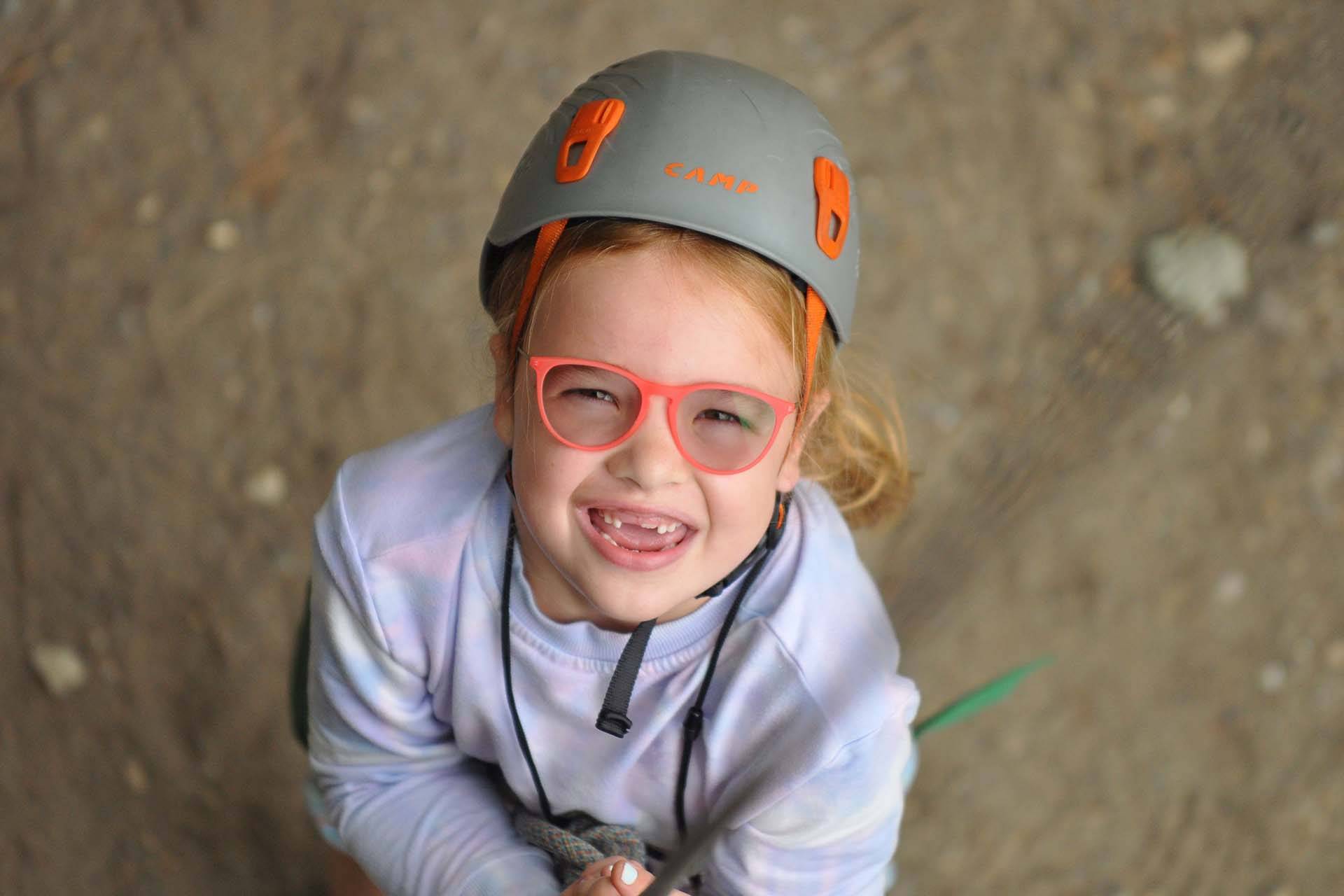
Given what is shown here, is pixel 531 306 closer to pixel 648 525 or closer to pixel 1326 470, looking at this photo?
pixel 648 525

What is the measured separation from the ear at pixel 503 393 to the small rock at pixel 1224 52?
4.95ft

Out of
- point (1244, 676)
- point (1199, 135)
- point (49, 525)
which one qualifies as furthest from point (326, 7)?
point (1244, 676)

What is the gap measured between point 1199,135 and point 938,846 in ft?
3.82

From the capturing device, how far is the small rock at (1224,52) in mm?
2088

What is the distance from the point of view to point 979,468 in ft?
6.28

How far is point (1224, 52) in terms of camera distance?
2.10 meters

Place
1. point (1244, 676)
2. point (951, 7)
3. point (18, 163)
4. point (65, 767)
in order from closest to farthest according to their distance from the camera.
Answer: point (65, 767)
point (1244, 676)
point (18, 163)
point (951, 7)

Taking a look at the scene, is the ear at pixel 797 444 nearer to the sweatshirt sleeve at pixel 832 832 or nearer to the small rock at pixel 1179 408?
the sweatshirt sleeve at pixel 832 832

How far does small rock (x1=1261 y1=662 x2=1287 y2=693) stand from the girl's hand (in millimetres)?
1189

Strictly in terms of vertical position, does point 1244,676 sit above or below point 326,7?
below

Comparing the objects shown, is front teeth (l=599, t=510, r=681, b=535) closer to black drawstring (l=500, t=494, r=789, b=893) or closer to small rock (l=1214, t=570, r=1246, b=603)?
black drawstring (l=500, t=494, r=789, b=893)

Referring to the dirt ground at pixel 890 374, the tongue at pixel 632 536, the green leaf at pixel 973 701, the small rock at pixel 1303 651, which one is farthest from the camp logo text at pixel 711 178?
the small rock at pixel 1303 651

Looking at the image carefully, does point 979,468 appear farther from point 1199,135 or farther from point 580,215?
point 580,215

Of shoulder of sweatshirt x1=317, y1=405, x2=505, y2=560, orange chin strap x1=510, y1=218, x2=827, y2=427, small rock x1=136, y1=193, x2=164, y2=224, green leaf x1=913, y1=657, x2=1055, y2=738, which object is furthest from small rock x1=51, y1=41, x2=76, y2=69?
green leaf x1=913, y1=657, x2=1055, y2=738
